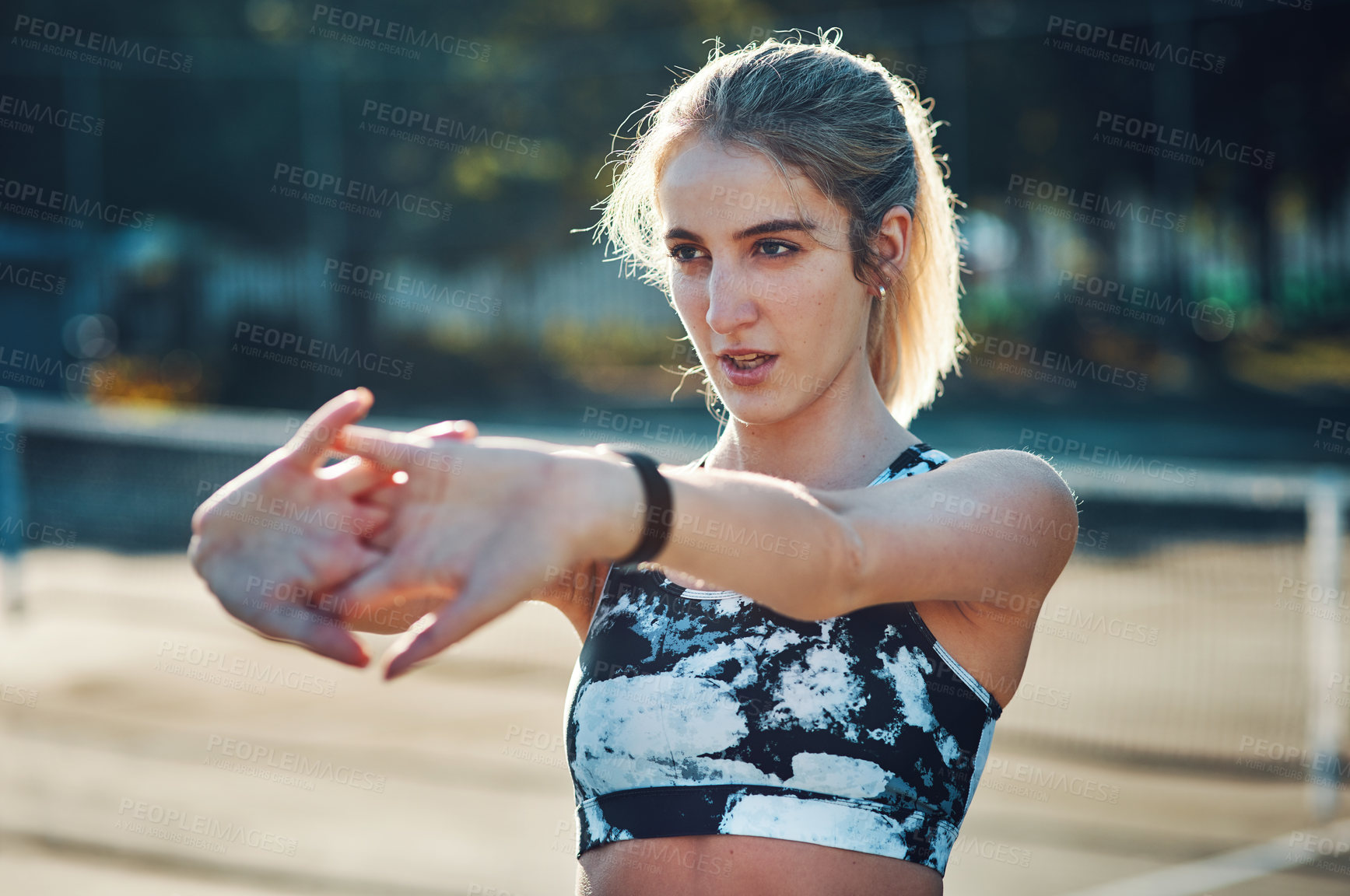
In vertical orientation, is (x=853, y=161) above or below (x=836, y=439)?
above

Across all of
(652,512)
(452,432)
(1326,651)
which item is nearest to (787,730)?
(652,512)

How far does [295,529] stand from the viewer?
63.4 inches

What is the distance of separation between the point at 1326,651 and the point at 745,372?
18.1ft

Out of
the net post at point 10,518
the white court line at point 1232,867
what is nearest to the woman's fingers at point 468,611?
the white court line at point 1232,867

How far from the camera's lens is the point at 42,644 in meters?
9.95

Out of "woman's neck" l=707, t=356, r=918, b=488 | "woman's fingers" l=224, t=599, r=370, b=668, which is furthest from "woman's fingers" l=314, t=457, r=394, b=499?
"woman's neck" l=707, t=356, r=918, b=488

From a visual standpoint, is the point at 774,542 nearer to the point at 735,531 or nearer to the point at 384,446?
the point at 735,531

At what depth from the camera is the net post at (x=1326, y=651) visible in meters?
6.42

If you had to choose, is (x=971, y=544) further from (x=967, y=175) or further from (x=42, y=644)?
(x=967, y=175)

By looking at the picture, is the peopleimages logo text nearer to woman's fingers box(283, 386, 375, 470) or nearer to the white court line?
the white court line

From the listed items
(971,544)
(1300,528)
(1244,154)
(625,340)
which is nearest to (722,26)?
(625,340)

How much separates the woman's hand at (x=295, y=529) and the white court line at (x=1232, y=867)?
455cm

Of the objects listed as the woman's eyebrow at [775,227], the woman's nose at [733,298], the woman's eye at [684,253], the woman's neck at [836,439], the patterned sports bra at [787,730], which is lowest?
the patterned sports bra at [787,730]

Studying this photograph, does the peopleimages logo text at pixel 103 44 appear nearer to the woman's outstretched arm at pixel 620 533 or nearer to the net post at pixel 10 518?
the net post at pixel 10 518
